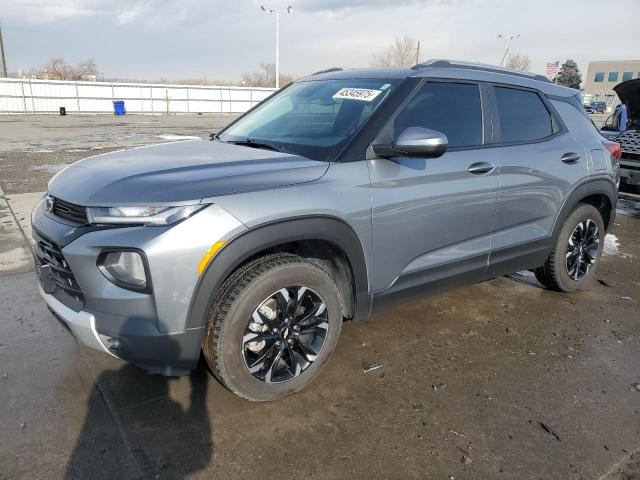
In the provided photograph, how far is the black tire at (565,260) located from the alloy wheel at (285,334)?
242 centimetres

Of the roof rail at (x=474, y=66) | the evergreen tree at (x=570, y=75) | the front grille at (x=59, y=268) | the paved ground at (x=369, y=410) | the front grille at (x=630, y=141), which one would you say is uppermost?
the evergreen tree at (x=570, y=75)

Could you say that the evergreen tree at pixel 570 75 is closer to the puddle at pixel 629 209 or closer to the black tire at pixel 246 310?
the puddle at pixel 629 209

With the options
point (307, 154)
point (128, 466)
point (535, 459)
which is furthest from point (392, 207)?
point (128, 466)

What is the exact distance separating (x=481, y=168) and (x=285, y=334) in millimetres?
1728

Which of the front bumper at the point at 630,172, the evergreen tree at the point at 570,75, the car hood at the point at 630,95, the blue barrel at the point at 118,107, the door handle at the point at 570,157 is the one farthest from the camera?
the evergreen tree at the point at 570,75

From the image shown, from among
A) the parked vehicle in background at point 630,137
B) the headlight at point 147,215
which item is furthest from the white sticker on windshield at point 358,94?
the parked vehicle in background at point 630,137

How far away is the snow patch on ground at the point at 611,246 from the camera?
5938 millimetres

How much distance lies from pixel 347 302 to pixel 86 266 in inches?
57.2

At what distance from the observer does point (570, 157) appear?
13.0 feet

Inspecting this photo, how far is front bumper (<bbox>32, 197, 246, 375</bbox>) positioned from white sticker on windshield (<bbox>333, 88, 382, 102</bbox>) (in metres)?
1.32

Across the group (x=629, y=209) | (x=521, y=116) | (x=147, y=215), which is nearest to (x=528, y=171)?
(x=521, y=116)

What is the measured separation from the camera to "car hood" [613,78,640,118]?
770 centimetres

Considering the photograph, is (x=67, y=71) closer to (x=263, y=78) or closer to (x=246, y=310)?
(x=263, y=78)

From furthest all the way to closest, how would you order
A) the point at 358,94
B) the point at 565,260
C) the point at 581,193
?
the point at 565,260 → the point at 581,193 → the point at 358,94
